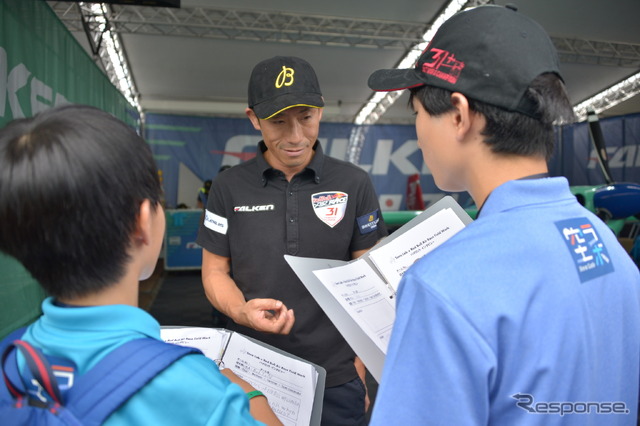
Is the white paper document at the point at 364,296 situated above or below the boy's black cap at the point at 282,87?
below

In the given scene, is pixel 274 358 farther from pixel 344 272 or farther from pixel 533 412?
pixel 533 412

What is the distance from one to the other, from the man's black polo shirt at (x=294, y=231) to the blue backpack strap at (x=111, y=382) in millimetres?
845

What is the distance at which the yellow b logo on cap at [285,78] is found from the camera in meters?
1.35

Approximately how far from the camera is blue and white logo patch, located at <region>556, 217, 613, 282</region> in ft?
2.00

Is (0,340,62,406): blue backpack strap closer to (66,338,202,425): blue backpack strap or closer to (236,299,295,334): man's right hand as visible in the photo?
(66,338,202,425): blue backpack strap

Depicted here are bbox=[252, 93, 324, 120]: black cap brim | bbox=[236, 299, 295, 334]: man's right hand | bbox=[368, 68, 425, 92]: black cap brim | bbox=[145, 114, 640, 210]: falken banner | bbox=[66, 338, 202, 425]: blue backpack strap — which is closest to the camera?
bbox=[66, 338, 202, 425]: blue backpack strap

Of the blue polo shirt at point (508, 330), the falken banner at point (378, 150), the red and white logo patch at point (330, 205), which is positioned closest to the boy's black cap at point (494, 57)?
the blue polo shirt at point (508, 330)

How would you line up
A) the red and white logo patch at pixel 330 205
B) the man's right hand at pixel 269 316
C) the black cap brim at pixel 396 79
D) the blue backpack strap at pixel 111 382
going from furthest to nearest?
1. the red and white logo patch at pixel 330 205
2. the man's right hand at pixel 269 316
3. the black cap brim at pixel 396 79
4. the blue backpack strap at pixel 111 382

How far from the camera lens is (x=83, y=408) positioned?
0.53 meters


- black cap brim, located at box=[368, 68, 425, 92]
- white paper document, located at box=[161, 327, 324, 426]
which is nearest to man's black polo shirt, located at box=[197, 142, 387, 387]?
white paper document, located at box=[161, 327, 324, 426]

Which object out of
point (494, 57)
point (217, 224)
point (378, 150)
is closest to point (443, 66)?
point (494, 57)

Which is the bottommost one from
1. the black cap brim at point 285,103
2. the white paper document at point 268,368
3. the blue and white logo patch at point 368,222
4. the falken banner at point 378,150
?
the falken banner at point 378,150

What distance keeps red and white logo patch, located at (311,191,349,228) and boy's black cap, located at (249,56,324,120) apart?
28cm

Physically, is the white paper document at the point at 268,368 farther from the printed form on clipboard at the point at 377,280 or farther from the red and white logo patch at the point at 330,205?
the red and white logo patch at the point at 330,205
